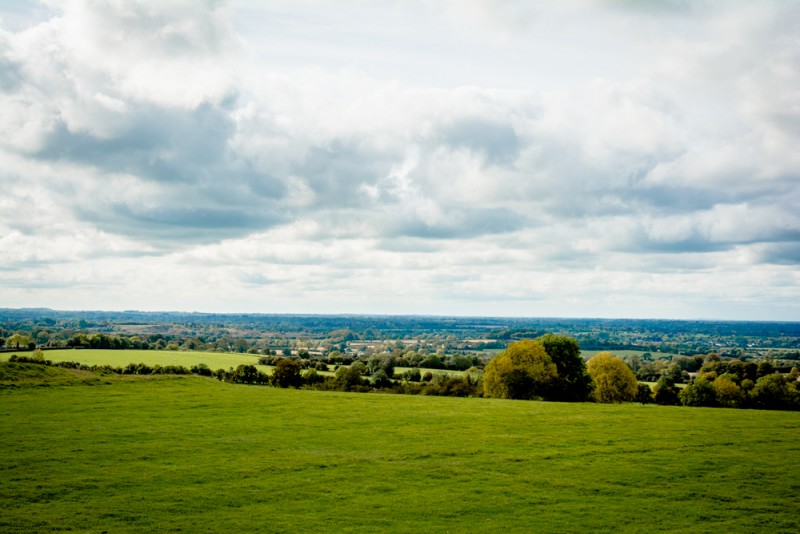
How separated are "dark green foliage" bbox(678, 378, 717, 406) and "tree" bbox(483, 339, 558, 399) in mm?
19041

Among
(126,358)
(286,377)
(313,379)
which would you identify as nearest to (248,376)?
(286,377)

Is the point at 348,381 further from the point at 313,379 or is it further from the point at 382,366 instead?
the point at 382,366

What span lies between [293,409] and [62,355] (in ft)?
234

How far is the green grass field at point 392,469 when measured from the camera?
64.4ft

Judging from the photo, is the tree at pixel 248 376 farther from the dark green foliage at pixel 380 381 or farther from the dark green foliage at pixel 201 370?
the dark green foliage at pixel 380 381

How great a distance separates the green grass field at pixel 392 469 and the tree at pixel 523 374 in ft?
63.9

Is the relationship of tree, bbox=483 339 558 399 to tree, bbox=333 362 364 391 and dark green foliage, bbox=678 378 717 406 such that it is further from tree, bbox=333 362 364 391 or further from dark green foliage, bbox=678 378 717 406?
tree, bbox=333 362 364 391

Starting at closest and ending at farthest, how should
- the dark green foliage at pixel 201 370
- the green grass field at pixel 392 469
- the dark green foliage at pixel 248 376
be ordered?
the green grass field at pixel 392 469 < the dark green foliage at pixel 248 376 < the dark green foliage at pixel 201 370

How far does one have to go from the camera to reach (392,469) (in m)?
25.2

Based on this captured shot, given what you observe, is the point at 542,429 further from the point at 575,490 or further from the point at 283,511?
the point at 283,511

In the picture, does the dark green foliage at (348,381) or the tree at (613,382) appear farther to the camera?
the dark green foliage at (348,381)

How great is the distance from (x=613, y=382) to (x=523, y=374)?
14728 millimetres

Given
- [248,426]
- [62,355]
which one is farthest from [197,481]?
[62,355]

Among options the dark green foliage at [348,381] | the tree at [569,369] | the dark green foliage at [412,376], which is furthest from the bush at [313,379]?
the tree at [569,369]
